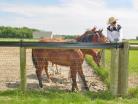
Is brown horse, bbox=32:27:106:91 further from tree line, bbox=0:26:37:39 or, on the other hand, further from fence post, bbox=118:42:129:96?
Answer: tree line, bbox=0:26:37:39

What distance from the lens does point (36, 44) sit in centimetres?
914

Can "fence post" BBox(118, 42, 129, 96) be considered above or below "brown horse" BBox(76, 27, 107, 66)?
below

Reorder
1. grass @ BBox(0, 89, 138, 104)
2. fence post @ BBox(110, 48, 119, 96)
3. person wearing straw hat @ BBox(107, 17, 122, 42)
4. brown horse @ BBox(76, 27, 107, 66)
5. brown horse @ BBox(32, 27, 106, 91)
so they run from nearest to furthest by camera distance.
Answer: grass @ BBox(0, 89, 138, 104)
fence post @ BBox(110, 48, 119, 96)
brown horse @ BBox(32, 27, 106, 91)
person wearing straw hat @ BBox(107, 17, 122, 42)
brown horse @ BBox(76, 27, 107, 66)

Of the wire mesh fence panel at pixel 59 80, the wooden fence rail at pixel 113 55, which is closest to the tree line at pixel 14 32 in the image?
the wire mesh fence panel at pixel 59 80

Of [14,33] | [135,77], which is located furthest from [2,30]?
[135,77]

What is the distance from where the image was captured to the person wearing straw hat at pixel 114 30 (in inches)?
432

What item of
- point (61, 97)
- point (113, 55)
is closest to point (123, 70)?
point (113, 55)

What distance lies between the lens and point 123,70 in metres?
9.16

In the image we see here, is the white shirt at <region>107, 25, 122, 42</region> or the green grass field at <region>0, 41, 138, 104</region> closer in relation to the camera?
the green grass field at <region>0, 41, 138, 104</region>

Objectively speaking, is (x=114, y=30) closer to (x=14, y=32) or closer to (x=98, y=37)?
(x=98, y=37)

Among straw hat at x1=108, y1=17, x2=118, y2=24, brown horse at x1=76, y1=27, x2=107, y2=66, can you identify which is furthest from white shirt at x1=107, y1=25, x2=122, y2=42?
brown horse at x1=76, y1=27, x2=107, y2=66

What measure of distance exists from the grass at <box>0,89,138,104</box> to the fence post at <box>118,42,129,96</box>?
9.5 inches

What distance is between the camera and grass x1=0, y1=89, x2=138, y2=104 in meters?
8.09

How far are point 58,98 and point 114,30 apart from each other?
11.6 ft
